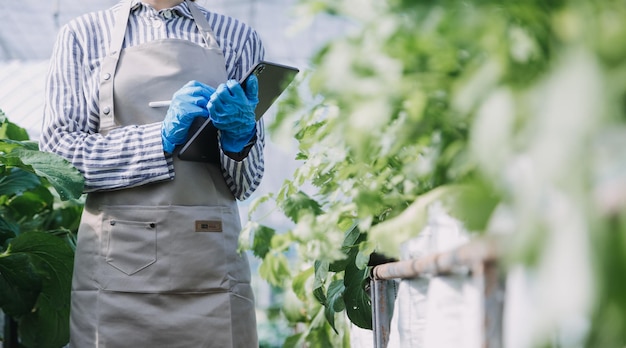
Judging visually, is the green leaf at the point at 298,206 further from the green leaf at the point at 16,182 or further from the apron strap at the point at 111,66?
the green leaf at the point at 16,182

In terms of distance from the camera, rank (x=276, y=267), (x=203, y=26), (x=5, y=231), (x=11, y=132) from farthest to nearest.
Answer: (x=11, y=132)
(x=5, y=231)
(x=203, y=26)
(x=276, y=267)

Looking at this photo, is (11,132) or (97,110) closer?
(97,110)

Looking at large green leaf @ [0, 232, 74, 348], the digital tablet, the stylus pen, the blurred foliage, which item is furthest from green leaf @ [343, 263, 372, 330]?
large green leaf @ [0, 232, 74, 348]

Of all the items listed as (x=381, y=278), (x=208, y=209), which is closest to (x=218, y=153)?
(x=208, y=209)

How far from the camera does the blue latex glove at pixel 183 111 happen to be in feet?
5.15

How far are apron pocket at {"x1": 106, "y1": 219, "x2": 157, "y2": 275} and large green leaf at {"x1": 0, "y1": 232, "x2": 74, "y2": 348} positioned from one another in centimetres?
47

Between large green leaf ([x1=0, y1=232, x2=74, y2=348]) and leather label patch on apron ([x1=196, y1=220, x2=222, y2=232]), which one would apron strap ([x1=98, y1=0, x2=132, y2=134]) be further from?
large green leaf ([x1=0, y1=232, x2=74, y2=348])

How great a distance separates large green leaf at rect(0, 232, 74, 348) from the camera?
2031 mm

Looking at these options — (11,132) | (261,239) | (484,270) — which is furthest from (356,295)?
(11,132)

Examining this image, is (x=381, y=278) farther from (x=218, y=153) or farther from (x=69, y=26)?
(x=69, y=26)

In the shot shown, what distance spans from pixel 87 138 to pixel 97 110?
78 mm

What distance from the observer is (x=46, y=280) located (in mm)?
2146

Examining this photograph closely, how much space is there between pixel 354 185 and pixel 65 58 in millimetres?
811

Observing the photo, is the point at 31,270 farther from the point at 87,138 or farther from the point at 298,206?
the point at 298,206
